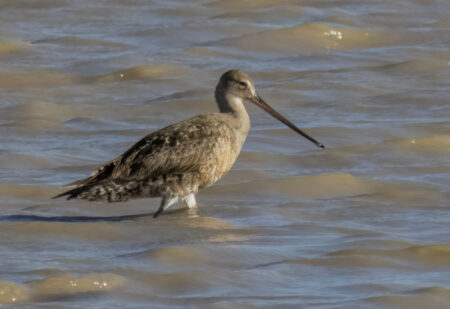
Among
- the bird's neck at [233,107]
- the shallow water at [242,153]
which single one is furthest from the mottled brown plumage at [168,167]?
the bird's neck at [233,107]

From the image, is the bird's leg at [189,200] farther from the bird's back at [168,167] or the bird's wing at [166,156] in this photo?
the bird's wing at [166,156]

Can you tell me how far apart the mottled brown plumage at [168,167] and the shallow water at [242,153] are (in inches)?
7.6

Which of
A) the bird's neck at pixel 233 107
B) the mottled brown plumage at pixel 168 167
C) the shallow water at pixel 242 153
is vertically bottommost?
the shallow water at pixel 242 153

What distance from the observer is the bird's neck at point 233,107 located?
9.05 meters

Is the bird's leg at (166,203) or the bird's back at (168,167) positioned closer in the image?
the bird's back at (168,167)

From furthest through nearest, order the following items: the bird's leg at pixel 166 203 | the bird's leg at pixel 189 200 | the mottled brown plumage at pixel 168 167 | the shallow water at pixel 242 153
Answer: the bird's leg at pixel 189 200 < the bird's leg at pixel 166 203 < the mottled brown plumage at pixel 168 167 < the shallow water at pixel 242 153

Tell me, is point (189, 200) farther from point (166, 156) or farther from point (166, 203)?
point (166, 156)

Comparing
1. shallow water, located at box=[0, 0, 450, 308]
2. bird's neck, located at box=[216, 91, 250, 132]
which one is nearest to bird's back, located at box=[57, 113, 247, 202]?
shallow water, located at box=[0, 0, 450, 308]

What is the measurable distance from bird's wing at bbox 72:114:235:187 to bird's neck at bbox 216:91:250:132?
16.8 inches

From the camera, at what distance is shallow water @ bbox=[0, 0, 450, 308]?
7094mm

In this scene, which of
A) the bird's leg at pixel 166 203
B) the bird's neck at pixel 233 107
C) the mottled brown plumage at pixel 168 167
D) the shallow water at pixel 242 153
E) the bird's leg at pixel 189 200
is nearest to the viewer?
the shallow water at pixel 242 153

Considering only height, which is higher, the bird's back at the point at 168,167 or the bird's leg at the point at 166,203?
the bird's back at the point at 168,167

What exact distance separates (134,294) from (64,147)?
388 cm

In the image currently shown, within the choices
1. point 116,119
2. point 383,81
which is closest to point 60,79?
point 116,119
